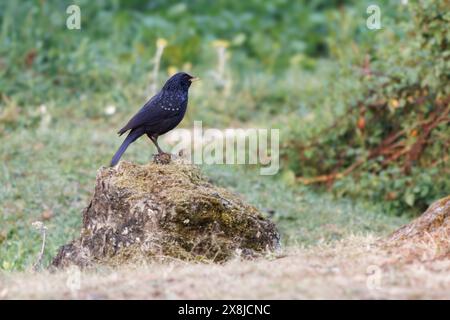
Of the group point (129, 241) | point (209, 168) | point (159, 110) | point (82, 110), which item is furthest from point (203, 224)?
point (82, 110)

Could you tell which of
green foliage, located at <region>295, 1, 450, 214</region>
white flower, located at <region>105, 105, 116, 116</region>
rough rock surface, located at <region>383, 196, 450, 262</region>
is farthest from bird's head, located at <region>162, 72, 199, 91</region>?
white flower, located at <region>105, 105, 116, 116</region>

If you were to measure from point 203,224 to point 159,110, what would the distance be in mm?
1442

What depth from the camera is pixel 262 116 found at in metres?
12.5

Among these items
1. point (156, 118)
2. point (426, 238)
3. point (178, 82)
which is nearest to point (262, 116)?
point (178, 82)

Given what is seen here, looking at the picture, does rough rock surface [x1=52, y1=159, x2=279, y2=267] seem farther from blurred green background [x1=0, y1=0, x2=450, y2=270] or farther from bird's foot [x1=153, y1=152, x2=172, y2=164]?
blurred green background [x1=0, y1=0, x2=450, y2=270]

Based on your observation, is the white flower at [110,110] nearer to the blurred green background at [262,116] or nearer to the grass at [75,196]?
the blurred green background at [262,116]

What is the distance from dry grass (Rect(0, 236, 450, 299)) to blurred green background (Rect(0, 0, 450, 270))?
7.88ft

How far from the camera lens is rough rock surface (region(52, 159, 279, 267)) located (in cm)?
625

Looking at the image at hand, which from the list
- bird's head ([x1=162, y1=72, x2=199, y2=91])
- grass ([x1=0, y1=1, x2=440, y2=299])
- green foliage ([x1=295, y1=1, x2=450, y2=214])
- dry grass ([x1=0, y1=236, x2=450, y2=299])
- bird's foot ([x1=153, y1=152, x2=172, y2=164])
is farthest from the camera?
green foliage ([x1=295, y1=1, x2=450, y2=214])

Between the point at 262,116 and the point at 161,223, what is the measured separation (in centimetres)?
644

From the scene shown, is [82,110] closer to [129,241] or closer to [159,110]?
[159,110]

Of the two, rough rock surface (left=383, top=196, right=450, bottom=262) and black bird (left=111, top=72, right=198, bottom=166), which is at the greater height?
black bird (left=111, top=72, right=198, bottom=166)

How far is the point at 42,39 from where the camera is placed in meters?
13.2
